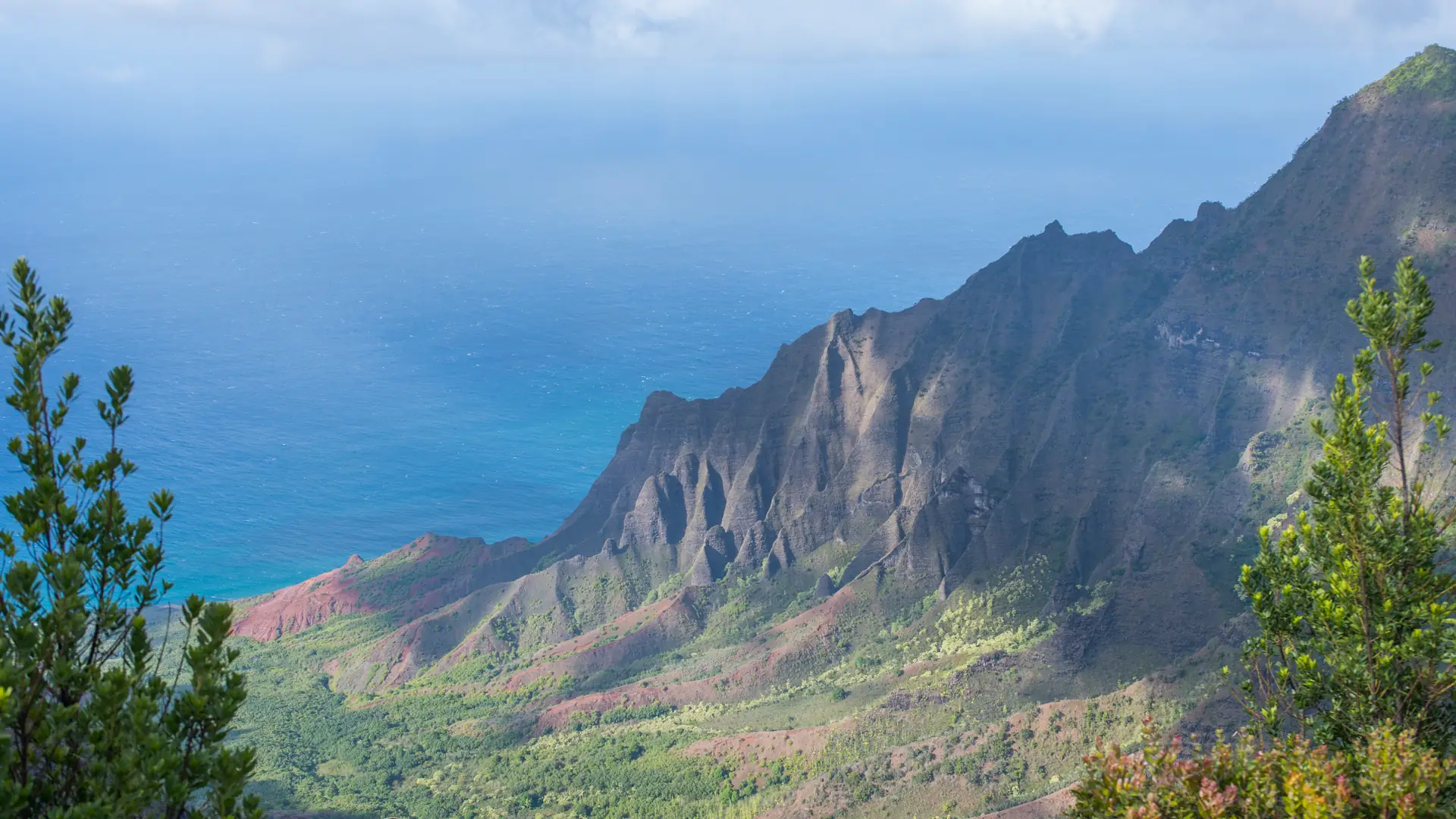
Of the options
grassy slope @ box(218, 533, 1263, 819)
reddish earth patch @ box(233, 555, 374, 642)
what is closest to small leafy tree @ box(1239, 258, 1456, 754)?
grassy slope @ box(218, 533, 1263, 819)

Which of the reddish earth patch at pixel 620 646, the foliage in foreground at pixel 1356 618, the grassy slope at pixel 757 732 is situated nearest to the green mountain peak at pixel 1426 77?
the grassy slope at pixel 757 732

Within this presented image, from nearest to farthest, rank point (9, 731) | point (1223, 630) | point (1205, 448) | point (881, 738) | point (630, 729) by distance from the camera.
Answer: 1. point (9, 731)
2. point (1223, 630)
3. point (881, 738)
4. point (630, 729)
5. point (1205, 448)

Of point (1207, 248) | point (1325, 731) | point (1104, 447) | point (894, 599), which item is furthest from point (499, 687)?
point (1325, 731)

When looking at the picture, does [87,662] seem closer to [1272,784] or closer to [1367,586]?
[1272,784]

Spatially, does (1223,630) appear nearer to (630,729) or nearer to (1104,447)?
(1104,447)

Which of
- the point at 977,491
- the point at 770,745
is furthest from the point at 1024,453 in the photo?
the point at 770,745

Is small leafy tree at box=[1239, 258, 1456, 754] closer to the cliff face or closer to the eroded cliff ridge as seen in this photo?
the eroded cliff ridge
